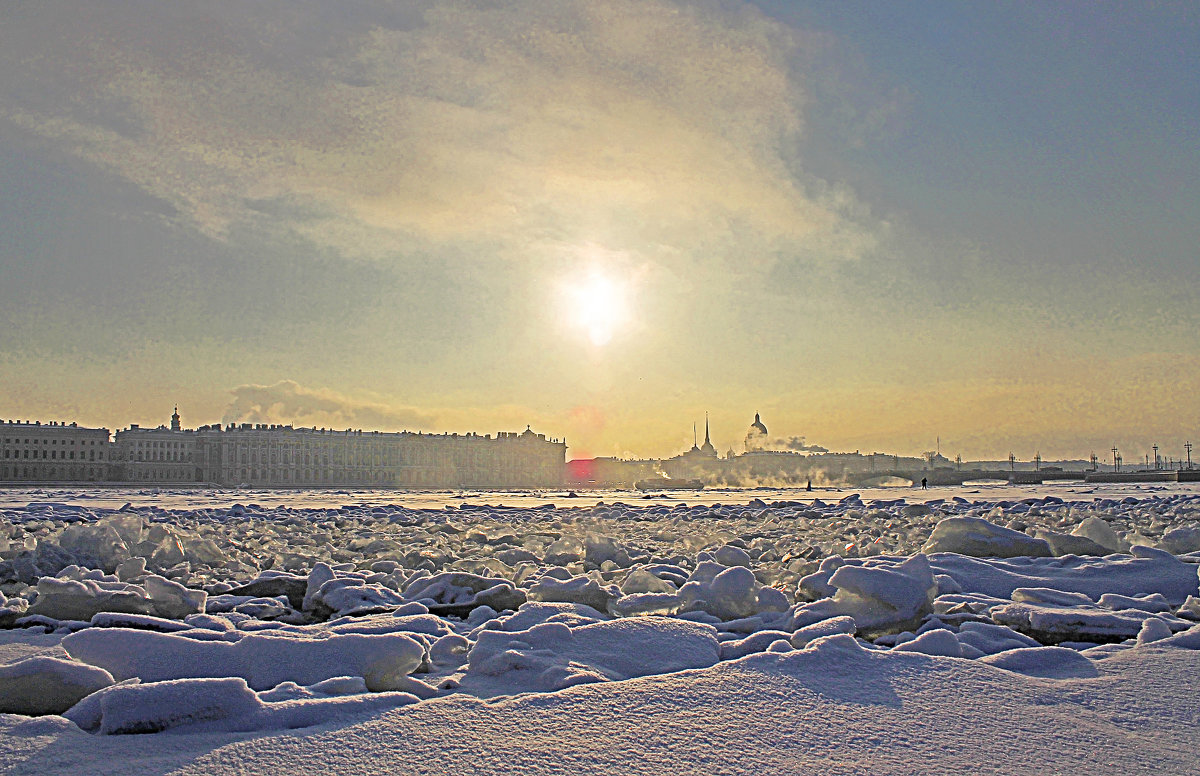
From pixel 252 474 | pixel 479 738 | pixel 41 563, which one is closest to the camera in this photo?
pixel 479 738

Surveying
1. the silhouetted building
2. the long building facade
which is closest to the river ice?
the long building facade

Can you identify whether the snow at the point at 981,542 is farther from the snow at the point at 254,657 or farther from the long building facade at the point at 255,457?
the long building facade at the point at 255,457

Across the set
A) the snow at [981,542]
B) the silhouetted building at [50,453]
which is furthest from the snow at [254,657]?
the silhouetted building at [50,453]

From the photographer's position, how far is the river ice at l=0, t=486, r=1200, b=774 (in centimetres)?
189

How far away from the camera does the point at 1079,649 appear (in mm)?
3031

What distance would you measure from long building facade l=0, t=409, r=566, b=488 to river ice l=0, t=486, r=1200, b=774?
103533 millimetres

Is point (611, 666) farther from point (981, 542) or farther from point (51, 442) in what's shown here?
point (51, 442)

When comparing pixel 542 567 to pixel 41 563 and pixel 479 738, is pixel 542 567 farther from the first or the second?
pixel 479 738

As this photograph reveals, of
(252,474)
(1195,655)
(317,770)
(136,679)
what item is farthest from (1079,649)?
(252,474)

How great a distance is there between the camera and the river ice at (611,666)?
1.89 metres

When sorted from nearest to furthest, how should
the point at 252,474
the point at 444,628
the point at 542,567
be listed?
1. the point at 444,628
2. the point at 542,567
3. the point at 252,474

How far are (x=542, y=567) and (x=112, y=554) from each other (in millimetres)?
2852

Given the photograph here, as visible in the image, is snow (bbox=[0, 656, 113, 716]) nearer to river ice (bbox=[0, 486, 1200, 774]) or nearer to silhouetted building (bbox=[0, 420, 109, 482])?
river ice (bbox=[0, 486, 1200, 774])

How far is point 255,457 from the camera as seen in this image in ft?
382
